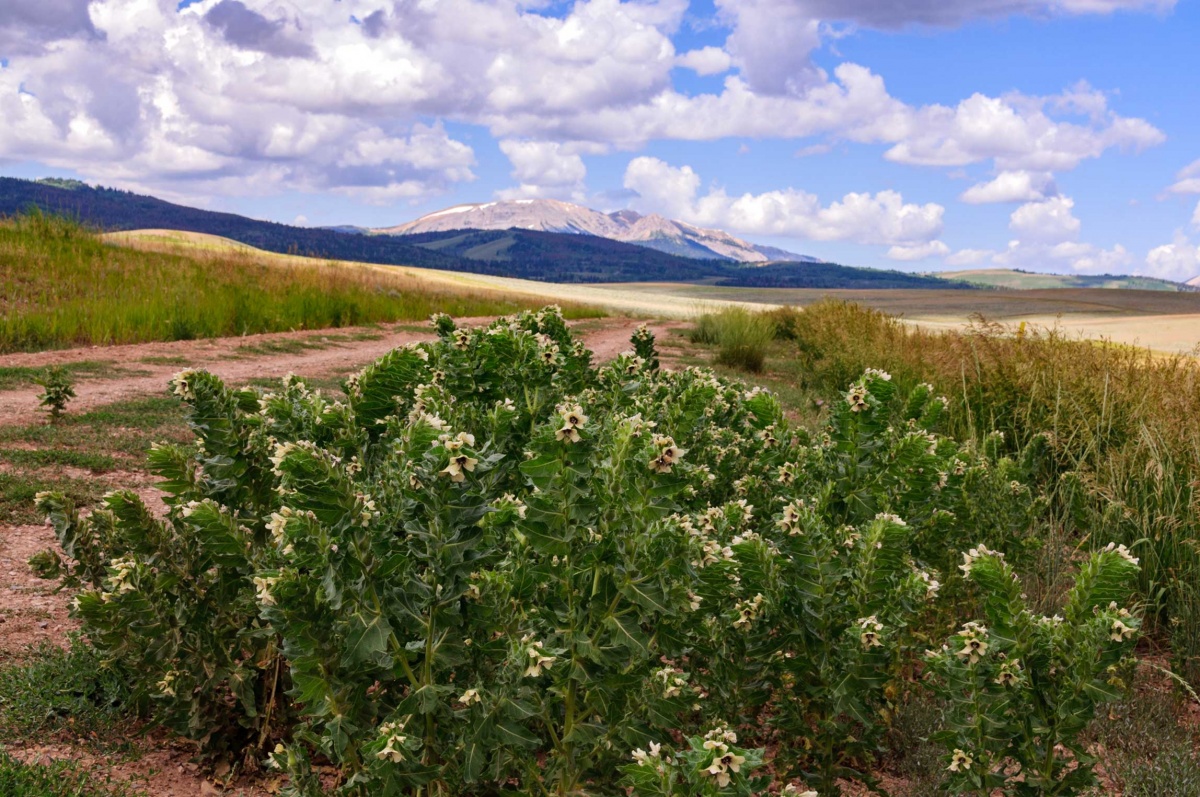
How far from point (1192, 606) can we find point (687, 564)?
4158mm

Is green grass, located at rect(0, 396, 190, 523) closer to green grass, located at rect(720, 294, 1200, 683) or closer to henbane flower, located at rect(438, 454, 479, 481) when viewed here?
henbane flower, located at rect(438, 454, 479, 481)

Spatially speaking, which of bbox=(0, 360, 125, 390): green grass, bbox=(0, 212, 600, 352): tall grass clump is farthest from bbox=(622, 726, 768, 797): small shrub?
bbox=(0, 212, 600, 352): tall grass clump

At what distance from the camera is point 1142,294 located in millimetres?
75062

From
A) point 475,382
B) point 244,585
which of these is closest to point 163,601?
point 244,585

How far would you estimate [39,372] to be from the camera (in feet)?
37.0

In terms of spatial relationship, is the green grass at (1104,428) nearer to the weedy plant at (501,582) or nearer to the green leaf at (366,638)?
the weedy plant at (501,582)

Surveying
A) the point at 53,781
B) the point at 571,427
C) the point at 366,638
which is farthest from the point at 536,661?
the point at 53,781

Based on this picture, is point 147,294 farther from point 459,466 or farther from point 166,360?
point 459,466

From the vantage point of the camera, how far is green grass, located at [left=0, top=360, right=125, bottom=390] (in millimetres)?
10664

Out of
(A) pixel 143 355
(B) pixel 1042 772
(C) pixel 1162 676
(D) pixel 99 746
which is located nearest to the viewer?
(B) pixel 1042 772

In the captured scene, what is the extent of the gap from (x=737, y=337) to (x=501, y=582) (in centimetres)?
1762

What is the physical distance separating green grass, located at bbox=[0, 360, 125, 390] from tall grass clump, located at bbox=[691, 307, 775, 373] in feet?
36.7

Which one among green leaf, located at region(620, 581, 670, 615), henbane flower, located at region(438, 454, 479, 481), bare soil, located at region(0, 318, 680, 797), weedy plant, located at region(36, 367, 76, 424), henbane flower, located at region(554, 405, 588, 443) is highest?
henbane flower, located at region(554, 405, 588, 443)

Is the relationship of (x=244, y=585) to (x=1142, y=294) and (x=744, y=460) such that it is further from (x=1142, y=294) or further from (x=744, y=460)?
(x=1142, y=294)
